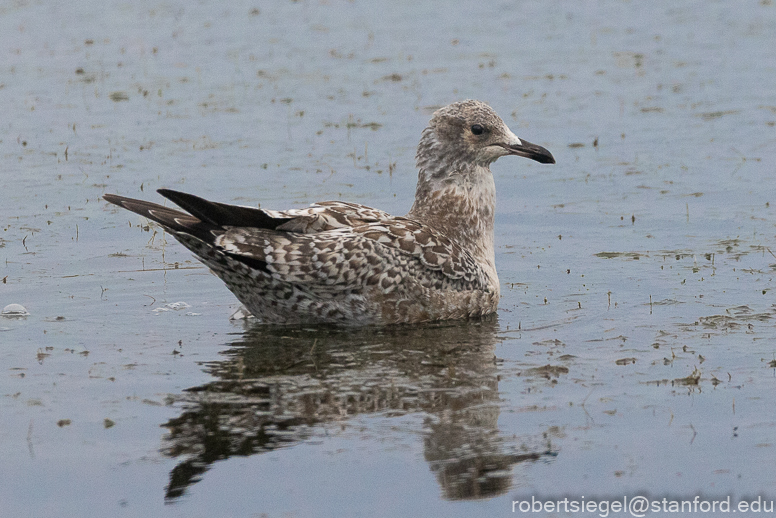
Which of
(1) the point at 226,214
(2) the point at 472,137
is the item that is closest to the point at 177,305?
(1) the point at 226,214

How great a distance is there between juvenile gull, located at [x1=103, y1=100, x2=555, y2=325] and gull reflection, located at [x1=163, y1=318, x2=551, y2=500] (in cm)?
21

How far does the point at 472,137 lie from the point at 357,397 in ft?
10.6

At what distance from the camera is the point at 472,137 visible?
10328 mm

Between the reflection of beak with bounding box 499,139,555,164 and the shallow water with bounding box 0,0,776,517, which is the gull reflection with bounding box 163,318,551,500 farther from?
the reflection of beak with bounding box 499,139,555,164

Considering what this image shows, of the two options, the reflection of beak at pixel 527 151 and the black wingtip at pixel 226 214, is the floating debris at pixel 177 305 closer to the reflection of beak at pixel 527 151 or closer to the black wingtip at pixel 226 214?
the black wingtip at pixel 226 214

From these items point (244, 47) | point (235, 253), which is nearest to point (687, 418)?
point (235, 253)

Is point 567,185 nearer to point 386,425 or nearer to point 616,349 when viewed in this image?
point 616,349

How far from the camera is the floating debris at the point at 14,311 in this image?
9852mm

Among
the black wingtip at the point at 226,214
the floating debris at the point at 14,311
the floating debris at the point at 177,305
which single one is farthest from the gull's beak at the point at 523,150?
the floating debris at the point at 14,311

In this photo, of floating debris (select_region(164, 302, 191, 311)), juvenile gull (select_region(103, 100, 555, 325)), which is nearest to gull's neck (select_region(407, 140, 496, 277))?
juvenile gull (select_region(103, 100, 555, 325))

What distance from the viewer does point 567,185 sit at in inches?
566

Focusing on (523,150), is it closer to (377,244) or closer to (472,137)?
(472,137)

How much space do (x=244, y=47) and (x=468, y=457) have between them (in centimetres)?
1614

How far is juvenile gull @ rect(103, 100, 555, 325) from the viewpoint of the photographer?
9.25 meters
